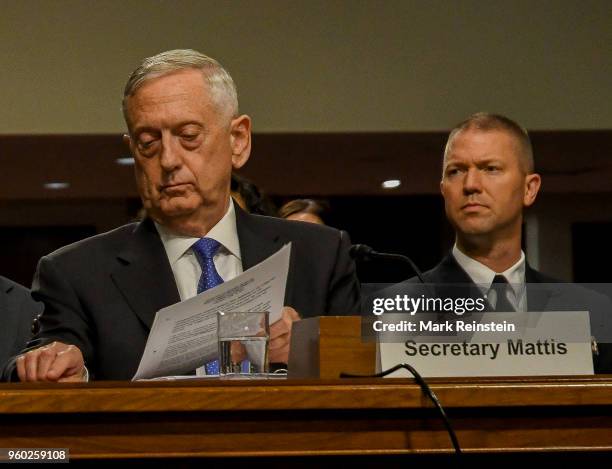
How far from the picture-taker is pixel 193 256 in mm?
2236

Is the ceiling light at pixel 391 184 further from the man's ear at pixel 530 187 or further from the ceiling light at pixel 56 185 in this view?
the man's ear at pixel 530 187

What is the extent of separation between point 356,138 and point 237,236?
3570 mm

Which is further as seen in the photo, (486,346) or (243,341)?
(243,341)

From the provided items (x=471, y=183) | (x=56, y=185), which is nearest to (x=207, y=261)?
(x=471, y=183)

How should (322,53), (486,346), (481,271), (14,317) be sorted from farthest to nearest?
(322,53) → (14,317) → (481,271) → (486,346)

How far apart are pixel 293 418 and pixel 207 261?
3.08ft

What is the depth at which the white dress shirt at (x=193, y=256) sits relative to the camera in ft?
7.29

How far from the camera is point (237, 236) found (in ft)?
7.62

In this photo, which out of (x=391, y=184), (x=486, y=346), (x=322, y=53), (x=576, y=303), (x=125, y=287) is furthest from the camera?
(x=391, y=184)

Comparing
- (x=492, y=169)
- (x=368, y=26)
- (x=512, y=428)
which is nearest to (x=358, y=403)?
(x=512, y=428)

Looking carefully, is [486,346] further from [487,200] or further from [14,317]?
[14,317]

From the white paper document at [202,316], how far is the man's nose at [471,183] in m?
1.20

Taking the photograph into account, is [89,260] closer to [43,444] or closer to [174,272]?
[174,272]

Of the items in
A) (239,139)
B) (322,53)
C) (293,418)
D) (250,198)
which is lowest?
(293,418)
